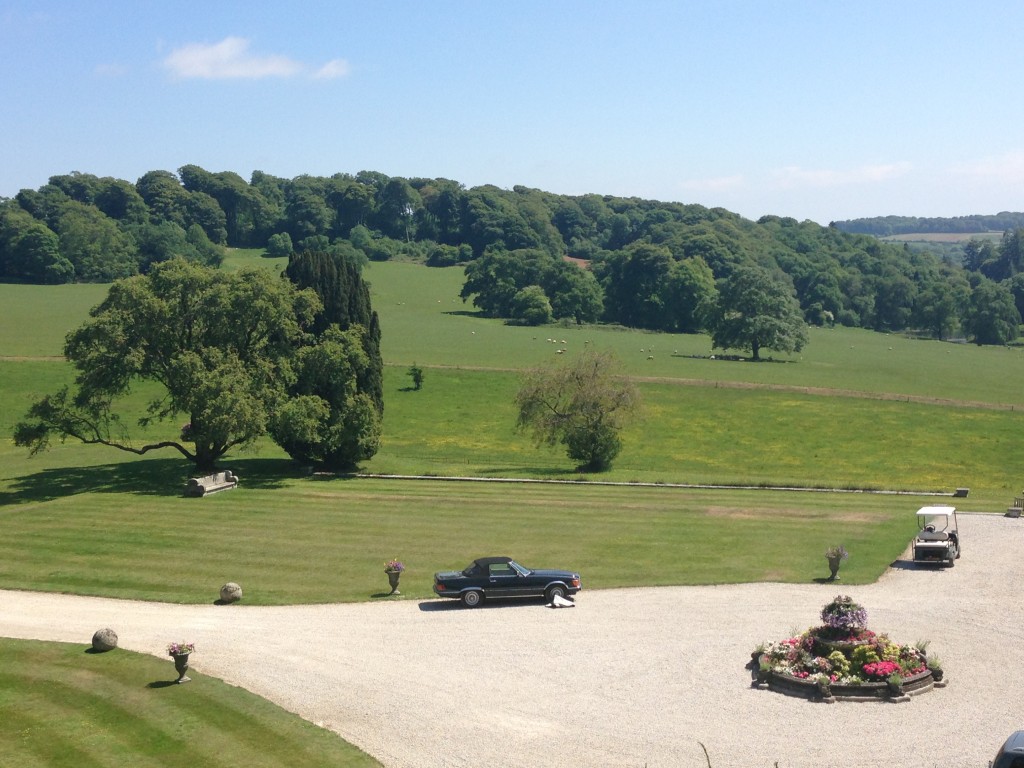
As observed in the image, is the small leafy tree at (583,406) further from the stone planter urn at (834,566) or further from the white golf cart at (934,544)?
the stone planter urn at (834,566)

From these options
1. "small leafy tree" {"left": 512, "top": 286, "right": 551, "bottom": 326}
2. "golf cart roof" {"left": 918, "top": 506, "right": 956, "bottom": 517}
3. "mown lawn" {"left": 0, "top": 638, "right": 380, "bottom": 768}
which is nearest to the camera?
"mown lawn" {"left": 0, "top": 638, "right": 380, "bottom": 768}

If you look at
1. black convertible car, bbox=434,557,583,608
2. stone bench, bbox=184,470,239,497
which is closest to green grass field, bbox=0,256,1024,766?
stone bench, bbox=184,470,239,497

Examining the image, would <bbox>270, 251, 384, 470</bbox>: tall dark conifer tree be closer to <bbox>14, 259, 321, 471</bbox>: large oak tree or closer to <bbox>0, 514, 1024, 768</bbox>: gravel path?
<bbox>14, 259, 321, 471</bbox>: large oak tree

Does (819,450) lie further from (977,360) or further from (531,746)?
(977,360)

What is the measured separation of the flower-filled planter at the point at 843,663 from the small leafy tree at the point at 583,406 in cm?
3773

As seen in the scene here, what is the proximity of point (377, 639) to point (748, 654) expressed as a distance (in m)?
9.90

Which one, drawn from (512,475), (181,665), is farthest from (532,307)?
(181,665)

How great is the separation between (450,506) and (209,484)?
12.2m

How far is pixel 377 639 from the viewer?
28.9 metres

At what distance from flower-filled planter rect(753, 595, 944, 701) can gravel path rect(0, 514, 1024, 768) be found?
44cm

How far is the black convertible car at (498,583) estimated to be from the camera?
107 ft

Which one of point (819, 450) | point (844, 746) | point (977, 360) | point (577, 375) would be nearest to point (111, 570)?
point (844, 746)

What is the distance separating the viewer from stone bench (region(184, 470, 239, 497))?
5091 cm

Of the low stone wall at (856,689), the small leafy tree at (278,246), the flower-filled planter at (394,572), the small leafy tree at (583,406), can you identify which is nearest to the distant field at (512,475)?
the flower-filled planter at (394,572)
